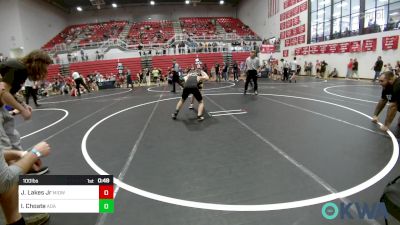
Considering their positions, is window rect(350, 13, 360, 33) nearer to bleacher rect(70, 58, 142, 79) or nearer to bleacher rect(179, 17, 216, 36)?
bleacher rect(70, 58, 142, 79)

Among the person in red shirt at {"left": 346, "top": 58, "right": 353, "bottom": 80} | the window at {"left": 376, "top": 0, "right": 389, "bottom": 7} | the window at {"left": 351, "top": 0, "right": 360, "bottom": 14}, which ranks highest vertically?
the window at {"left": 351, "top": 0, "right": 360, "bottom": 14}

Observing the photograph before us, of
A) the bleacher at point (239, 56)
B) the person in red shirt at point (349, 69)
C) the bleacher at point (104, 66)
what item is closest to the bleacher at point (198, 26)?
the bleacher at point (239, 56)

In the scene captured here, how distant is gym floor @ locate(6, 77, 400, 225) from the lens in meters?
2.69

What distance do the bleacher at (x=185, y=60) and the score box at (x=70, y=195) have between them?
974 inches

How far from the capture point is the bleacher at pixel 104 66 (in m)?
26.1

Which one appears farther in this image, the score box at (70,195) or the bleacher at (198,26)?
the bleacher at (198,26)

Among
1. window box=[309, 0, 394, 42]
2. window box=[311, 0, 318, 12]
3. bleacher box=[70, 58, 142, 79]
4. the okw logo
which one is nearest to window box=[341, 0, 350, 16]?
window box=[309, 0, 394, 42]

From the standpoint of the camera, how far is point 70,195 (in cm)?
158

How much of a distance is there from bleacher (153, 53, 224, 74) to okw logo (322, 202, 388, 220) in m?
24.2

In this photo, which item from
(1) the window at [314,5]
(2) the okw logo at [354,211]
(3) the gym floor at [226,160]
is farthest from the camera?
(1) the window at [314,5]

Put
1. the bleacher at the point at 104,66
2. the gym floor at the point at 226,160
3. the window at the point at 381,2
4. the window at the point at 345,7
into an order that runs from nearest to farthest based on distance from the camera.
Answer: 1. the gym floor at the point at 226,160
2. the window at the point at 381,2
3. the window at the point at 345,7
4. the bleacher at the point at 104,66

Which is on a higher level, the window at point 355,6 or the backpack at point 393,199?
the window at point 355,6

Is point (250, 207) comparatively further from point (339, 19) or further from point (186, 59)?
point (186, 59)

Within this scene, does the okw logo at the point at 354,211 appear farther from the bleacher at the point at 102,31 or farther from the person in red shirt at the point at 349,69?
the bleacher at the point at 102,31
